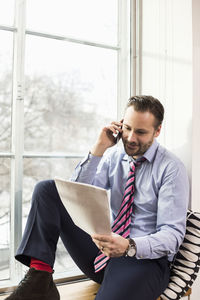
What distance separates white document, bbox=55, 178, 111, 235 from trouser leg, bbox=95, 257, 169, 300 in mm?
220

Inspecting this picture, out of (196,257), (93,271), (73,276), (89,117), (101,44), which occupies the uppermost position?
(101,44)

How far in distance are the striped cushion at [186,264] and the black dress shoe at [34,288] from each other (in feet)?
1.59

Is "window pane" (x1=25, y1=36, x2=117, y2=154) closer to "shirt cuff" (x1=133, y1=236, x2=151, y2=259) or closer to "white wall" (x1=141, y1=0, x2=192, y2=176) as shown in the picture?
"white wall" (x1=141, y1=0, x2=192, y2=176)

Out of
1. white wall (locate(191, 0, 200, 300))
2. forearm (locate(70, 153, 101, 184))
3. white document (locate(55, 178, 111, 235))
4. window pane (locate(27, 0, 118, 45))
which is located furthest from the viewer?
window pane (locate(27, 0, 118, 45))

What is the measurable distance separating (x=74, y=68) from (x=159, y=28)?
1.91 feet

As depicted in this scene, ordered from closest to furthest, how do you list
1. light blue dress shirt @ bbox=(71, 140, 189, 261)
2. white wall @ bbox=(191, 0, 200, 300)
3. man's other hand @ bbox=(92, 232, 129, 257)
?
1. man's other hand @ bbox=(92, 232, 129, 257)
2. light blue dress shirt @ bbox=(71, 140, 189, 261)
3. white wall @ bbox=(191, 0, 200, 300)

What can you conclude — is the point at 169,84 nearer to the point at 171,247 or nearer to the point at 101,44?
the point at 101,44

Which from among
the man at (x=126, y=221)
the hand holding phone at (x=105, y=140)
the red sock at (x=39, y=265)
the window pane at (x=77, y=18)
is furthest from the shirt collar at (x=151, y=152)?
the window pane at (x=77, y=18)

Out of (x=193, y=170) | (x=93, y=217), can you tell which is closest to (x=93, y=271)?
(x=93, y=217)

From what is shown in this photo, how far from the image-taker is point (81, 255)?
1.55 metres

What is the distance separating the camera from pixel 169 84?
1.94m

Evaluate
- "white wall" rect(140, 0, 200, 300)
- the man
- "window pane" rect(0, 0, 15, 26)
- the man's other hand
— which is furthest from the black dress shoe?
"window pane" rect(0, 0, 15, 26)

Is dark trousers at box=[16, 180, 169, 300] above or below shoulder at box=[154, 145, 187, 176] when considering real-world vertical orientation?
below

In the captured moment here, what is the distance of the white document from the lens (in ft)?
3.56
